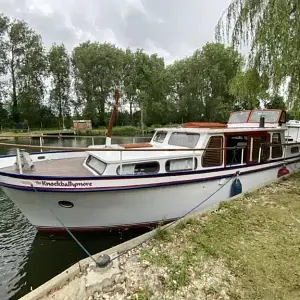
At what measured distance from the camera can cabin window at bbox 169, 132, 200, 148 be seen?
7.10 metres

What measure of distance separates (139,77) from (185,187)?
3577cm

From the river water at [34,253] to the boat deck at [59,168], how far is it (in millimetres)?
1440

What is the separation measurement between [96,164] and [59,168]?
3.15 feet

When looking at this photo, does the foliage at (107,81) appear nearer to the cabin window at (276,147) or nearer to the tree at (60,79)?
the tree at (60,79)

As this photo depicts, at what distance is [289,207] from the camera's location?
574 cm

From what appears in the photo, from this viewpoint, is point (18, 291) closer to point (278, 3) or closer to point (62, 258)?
point (62, 258)

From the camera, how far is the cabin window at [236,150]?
7195 millimetres

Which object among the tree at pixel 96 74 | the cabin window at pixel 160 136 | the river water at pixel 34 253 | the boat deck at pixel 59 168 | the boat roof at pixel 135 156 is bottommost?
the river water at pixel 34 253

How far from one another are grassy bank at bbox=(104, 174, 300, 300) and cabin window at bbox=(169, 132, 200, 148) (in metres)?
2.15

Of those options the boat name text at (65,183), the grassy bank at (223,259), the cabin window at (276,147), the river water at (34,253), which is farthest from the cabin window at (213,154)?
the boat name text at (65,183)

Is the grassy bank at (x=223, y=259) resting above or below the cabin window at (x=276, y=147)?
below

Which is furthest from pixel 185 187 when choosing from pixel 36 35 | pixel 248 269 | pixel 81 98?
pixel 36 35

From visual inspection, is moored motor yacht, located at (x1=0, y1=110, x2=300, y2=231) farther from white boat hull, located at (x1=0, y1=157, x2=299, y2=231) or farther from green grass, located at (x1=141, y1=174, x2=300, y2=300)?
green grass, located at (x1=141, y1=174, x2=300, y2=300)

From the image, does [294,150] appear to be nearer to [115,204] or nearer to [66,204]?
[115,204]
